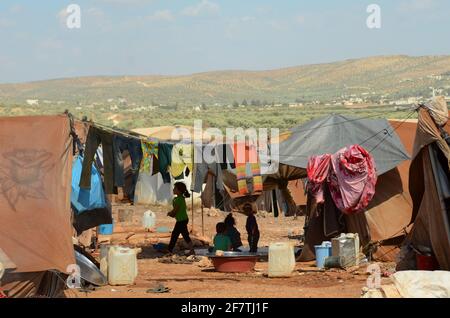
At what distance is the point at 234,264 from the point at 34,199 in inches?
185

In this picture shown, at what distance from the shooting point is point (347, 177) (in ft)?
55.3

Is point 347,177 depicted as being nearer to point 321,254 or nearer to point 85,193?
point 321,254

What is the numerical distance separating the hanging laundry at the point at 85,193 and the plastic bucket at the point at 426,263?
4.94m

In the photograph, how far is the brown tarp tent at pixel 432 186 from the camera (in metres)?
12.9

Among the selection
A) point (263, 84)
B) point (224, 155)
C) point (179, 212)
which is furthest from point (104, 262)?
point (263, 84)

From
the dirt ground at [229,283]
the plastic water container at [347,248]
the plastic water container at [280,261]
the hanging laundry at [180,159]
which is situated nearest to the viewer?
the dirt ground at [229,283]

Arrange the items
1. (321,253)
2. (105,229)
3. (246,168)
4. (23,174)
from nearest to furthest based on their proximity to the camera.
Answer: (23,174) < (321,253) < (246,168) < (105,229)

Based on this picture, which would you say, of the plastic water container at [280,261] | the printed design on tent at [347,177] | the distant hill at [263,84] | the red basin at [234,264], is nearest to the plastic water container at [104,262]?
the red basin at [234,264]

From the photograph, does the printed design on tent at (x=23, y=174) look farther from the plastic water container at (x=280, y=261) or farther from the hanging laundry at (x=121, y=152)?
the plastic water container at (x=280, y=261)

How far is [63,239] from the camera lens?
39.0ft
